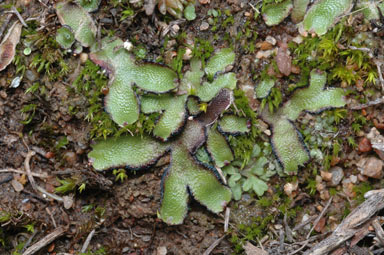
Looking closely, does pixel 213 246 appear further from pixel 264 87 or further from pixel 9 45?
pixel 9 45

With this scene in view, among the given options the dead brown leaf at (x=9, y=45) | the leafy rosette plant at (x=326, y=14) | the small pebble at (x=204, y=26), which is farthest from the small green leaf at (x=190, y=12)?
the dead brown leaf at (x=9, y=45)

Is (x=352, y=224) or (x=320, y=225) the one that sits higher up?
(x=352, y=224)

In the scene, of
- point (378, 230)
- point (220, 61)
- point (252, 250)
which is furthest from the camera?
point (220, 61)

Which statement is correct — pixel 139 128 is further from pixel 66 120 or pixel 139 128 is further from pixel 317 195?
pixel 317 195

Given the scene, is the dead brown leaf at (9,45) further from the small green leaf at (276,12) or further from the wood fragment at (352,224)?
the wood fragment at (352,224)

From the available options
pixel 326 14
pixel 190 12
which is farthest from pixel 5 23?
pixel 326 14

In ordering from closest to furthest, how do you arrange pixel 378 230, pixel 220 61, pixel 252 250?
pixel 378 230, pixel 252 250, pixel 220 61

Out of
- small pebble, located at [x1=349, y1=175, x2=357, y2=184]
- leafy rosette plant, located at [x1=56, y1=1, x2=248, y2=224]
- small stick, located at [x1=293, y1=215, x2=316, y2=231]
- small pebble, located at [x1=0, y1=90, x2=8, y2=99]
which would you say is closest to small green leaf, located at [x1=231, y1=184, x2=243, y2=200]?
leafy rosette plant, located at [x1=56, y1=1, x2=248, y2=224]
